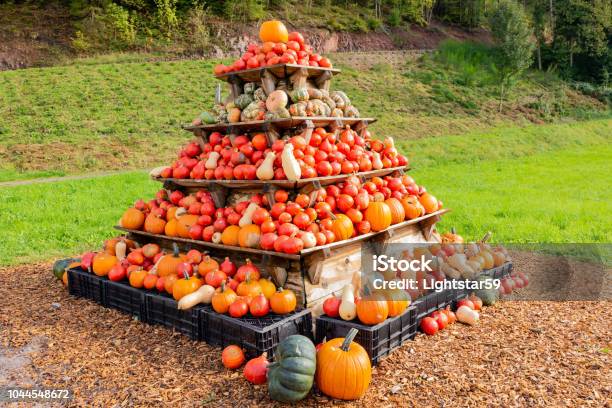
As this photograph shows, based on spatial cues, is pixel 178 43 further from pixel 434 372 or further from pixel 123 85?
pixel 434 372

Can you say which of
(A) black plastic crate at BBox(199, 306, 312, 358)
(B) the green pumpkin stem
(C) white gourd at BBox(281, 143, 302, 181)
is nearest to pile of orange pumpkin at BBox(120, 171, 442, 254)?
(C) white gourd at BBox(281, 143, 302, 181)

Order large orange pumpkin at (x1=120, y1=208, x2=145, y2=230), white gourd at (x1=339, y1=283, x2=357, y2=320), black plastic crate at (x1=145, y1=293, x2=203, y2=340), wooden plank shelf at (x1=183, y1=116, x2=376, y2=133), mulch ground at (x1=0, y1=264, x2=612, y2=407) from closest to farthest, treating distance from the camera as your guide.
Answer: mulch ground at (x1=0, y1=264, x2=612, y2=407) < white gourd at (x1=339, y1=283, x2=357, y2=320) < black plastic crate at (x1=145, y1=293, x2=203, y2=340) < wooden plank shelf at (x1=183, y1=116, x2=376, y2=133) < large orange pumpkin at (x1=120, y1=208, x2=145, y2=230)

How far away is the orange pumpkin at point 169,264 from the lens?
5.29m

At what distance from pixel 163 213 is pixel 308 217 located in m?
2.20

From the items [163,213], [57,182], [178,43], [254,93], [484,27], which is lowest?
[57,182]

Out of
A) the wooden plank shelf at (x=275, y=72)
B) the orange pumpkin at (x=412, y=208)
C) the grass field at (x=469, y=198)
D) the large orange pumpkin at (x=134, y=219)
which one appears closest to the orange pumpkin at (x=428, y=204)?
the orange pumpkin at (x=412, y=208)

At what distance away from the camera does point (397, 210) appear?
557 cm

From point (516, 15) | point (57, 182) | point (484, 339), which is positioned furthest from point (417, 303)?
point (516, 15)

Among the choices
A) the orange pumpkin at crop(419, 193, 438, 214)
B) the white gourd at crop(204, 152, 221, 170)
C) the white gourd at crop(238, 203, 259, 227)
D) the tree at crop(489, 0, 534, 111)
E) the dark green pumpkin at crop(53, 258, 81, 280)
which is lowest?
the dark green pumpkin at crop(53, 258, 81, 280)

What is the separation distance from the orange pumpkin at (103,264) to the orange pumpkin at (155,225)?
1.89 feet

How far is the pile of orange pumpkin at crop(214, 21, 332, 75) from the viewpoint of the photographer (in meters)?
5.50

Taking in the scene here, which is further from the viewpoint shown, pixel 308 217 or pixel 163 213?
pixel 163 213

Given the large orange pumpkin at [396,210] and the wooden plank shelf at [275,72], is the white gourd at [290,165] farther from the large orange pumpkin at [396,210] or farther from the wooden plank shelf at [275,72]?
the large orange pumpkin at [396,210]

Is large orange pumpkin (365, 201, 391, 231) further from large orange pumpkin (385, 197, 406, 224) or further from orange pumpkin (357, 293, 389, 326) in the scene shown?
A: orange pumpkin (357, 293, 389, 326)
